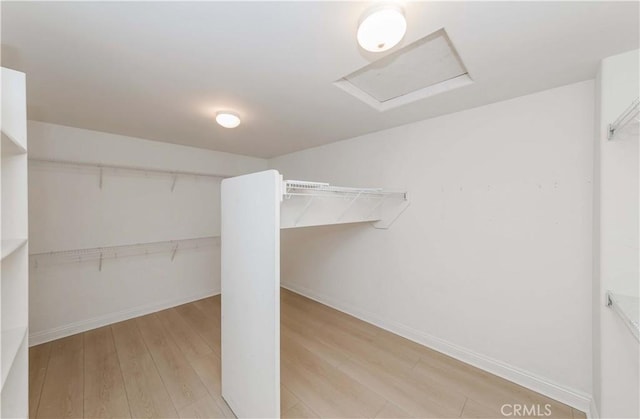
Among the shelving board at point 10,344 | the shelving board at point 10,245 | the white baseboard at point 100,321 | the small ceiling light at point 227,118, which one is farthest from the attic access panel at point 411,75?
the white baseboard at point 100,321

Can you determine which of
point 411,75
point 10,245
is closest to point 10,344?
point 10,245

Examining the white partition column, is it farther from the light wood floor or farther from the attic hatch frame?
the light wood floor

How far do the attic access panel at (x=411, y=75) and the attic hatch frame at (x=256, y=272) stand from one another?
83 cm

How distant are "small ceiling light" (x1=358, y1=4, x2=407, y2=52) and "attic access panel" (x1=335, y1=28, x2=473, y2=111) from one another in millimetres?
366

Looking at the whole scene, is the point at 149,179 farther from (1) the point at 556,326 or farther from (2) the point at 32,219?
(1) the point at 556,326

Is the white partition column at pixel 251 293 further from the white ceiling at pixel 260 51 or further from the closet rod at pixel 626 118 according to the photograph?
the closet rod at pixel 626 118

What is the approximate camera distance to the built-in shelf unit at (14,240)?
0.98 metres

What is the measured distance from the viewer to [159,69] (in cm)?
146

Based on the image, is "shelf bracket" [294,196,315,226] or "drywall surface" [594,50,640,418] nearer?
"drywall surface" [594,50,640,418]

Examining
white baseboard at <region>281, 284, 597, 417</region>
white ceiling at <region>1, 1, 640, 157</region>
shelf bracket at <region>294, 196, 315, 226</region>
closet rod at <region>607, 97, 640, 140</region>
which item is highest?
white ceiling at <region>1, 1, 640, 157</region>

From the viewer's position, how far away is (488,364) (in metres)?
1.92

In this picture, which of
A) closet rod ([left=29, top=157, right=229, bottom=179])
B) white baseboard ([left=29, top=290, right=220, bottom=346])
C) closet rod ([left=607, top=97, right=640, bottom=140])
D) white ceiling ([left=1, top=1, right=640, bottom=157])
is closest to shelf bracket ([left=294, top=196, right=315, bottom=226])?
white ceiling ([left=1, top=1, right=640, bottom=157])

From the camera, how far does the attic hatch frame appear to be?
1276 millimetres

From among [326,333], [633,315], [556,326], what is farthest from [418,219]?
[326,333]
